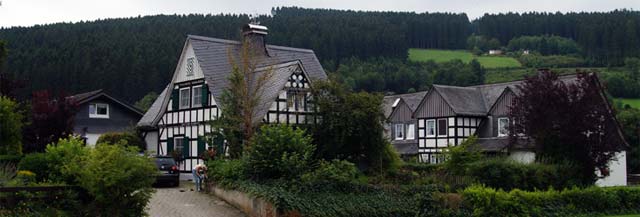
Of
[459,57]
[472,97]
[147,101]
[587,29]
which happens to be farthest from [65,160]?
[459,57]

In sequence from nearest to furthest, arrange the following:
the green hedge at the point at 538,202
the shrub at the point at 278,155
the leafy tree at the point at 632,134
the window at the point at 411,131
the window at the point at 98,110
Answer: the shrub at the point at 278,155
the green hedge at the point at 538,202
the window at the point at 98,110
the leafy tree at the point at 632,134
the window at the point at 411,131

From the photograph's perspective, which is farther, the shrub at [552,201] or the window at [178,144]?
the window at [178,144]

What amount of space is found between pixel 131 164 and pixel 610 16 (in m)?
117

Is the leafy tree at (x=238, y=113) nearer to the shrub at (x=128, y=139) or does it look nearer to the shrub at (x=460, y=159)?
the shrub at (x=460, y=159)

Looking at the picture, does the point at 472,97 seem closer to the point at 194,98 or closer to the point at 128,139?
the point at 194,98

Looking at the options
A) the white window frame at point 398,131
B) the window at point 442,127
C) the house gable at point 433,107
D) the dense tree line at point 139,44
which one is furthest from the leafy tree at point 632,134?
the dense tree line at point 139,44

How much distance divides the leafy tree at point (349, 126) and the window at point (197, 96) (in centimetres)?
728

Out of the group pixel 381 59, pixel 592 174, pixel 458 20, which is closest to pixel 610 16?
pixel 458 20

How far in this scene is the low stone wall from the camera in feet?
79.9

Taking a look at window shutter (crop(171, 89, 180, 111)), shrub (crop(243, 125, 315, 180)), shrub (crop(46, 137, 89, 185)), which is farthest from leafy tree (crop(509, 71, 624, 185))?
shrub (crop(46, 137, 89, 185))

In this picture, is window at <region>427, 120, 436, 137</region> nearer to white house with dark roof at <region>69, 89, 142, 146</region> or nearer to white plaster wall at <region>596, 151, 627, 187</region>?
white plaster wall at <region>596, 151, 627, 187</region>

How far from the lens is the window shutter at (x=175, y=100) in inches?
1558

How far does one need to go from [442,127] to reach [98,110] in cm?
2425

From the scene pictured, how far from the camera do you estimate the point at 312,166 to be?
27.2 meters
